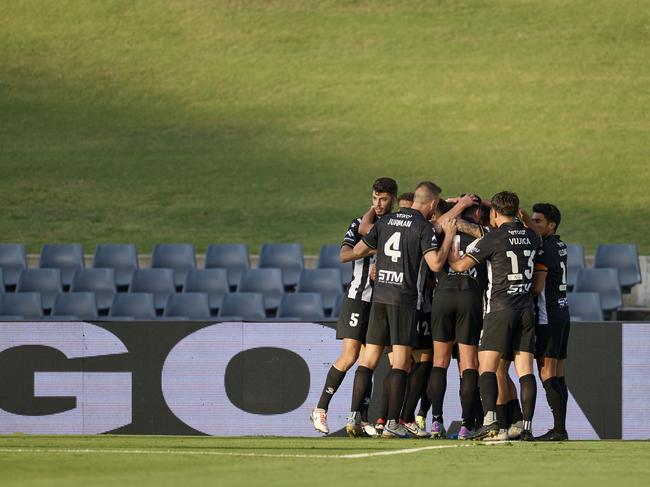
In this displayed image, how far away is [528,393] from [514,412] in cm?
52

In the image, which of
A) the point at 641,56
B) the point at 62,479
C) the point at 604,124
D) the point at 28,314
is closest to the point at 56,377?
the point at 28,314

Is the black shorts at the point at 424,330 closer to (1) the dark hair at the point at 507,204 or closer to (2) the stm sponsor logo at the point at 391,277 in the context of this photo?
(2) the stm sponsor logo at the point at 391,277

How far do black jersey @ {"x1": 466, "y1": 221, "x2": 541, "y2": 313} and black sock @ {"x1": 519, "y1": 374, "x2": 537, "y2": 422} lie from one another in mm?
641

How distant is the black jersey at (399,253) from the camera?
998 cm

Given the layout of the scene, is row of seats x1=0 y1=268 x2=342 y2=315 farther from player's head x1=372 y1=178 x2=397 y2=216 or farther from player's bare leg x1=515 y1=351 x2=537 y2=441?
player's bare leg x1=515 y1=351 x2=537 y2=441

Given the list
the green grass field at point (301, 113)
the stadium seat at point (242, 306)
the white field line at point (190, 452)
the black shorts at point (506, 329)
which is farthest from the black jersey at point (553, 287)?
the green grass field at point (301, 113)

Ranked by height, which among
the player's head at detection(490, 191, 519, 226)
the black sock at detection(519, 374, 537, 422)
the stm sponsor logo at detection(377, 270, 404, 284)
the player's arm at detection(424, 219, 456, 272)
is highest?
the player's head at detection(490, 191, 519, 226)

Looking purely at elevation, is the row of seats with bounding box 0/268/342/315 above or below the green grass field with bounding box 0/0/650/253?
below

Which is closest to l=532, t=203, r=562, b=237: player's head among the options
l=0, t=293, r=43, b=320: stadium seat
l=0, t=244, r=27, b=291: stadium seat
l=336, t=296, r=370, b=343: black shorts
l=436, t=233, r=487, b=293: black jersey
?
l=436, t=233, r=487, b=293: black jersey

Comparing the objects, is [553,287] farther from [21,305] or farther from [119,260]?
[119,260]

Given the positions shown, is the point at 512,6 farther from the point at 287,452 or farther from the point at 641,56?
the point at 287,452

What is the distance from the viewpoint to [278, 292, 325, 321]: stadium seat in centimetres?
1571

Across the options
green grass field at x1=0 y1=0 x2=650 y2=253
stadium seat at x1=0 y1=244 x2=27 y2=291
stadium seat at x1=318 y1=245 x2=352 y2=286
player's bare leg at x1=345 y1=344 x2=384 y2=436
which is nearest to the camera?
player's bare leg at x1=345 y1=344 x2=384 y2=436

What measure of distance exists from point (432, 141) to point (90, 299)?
39.7 ft
